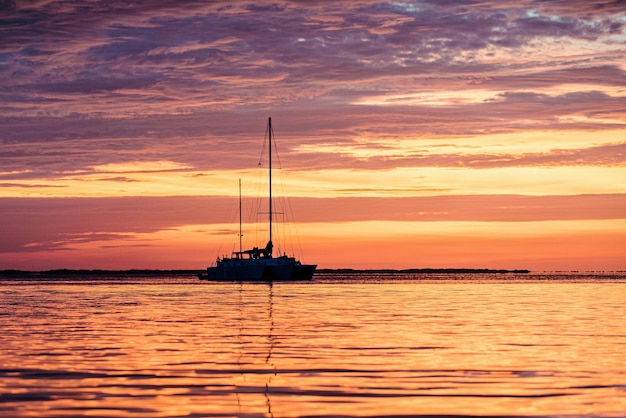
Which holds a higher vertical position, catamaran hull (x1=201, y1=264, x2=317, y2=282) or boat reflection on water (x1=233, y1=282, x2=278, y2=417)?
catamaran hull (x1=201, y1=264, x2=317, y2=282)

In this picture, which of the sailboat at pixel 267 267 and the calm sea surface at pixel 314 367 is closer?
the calm sea surface at pixel 314 367

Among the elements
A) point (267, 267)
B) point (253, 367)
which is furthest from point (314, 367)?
point (267, 267)

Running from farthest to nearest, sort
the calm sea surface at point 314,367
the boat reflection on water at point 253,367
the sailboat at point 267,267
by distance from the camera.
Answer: the sailboat at point 267,267 → the boat reflection on water at point 253,367 → the calm sea surface at point 314,367

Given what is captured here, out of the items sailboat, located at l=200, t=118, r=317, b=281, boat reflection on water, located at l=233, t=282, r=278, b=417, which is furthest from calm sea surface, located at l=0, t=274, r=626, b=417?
sailboat, located at l=200, t=118, r=317, b=281

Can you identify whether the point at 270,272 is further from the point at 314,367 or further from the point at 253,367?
the point at 314,367

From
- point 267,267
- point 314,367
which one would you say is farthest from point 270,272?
point 314,367

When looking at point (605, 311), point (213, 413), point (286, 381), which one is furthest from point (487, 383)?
point (605, 311)

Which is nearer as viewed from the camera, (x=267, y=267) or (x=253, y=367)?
(x=253, y=367)

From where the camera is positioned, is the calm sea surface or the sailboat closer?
the calm sea surface

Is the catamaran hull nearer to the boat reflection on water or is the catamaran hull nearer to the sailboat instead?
the sailboat

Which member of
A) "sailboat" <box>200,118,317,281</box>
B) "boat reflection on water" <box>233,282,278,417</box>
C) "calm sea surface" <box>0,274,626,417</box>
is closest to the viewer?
"calm sea surface" <box>0,274,626,417</box>

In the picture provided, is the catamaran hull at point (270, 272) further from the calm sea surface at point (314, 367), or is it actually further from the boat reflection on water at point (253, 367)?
the boat reflection on water at point (253, 367)

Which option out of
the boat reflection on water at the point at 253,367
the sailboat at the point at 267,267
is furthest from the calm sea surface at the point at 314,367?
the sailboat at the point at 267,267

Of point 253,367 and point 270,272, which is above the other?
point 270,272
